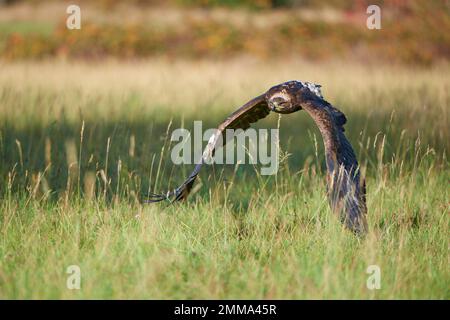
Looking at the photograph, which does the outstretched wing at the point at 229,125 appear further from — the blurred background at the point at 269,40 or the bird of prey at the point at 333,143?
the blurred background at the point at 269,40

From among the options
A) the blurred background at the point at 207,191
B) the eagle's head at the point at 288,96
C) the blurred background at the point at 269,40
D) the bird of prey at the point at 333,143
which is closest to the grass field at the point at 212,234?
the blurred background at the point at 207,191

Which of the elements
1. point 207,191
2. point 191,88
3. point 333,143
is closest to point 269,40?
point 191,88

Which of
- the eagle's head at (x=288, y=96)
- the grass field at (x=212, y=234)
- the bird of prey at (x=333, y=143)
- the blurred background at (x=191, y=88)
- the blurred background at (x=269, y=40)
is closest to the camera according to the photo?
the grass field at (x=212, y=234)

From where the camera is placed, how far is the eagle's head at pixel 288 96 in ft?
13.1

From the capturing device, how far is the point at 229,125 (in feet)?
13.6

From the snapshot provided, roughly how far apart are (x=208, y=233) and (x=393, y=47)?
1157 centimetres

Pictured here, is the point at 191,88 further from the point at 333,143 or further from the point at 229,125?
the point at 333,143

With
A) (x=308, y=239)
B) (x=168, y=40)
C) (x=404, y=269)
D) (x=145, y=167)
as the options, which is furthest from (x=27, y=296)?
(x=168, y=40)

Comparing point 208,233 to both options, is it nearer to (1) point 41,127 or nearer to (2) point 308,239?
(2) point 308,239

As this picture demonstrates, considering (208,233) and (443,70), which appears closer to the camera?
(208,233)

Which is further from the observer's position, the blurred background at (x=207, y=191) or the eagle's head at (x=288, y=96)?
the eagle's head at (x=288, y=96)

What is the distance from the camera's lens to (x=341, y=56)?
14.6 meters

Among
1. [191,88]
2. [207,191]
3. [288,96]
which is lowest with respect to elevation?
[207,191]

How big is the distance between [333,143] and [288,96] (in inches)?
15.5
